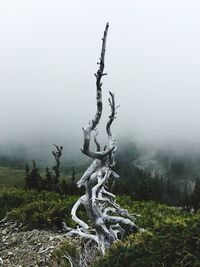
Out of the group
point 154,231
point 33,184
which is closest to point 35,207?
point 154,231

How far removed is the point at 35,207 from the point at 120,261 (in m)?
10.9

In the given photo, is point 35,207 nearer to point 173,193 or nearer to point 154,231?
point 154,231

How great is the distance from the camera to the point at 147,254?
8773 millimetres

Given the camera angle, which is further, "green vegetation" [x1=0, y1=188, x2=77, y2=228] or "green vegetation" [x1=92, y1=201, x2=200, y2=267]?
"green vegetation" [x1=0, y1=188, x2=77, y2=228]

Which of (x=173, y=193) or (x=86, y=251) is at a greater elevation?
(x=86, y=251)

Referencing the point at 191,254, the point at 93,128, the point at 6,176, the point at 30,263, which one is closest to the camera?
the point at 191,254

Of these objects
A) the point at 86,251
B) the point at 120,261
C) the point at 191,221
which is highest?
the point at 191,221

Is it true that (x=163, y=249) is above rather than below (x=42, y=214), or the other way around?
above

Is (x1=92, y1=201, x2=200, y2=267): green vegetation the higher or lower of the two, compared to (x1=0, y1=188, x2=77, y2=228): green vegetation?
higher

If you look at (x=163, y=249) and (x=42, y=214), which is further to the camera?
(x=42, y=214)

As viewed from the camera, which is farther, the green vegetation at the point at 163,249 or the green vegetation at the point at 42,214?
the green vegetation at the point at 42,214

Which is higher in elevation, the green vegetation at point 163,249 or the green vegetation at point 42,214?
the green vegetation at point 163,249

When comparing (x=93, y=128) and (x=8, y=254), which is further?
(x=8, y=254)

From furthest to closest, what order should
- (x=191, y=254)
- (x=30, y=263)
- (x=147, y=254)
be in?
1. (x=30, y=263)
2. (x=147, y=254)
3. (x=191, y=254)
